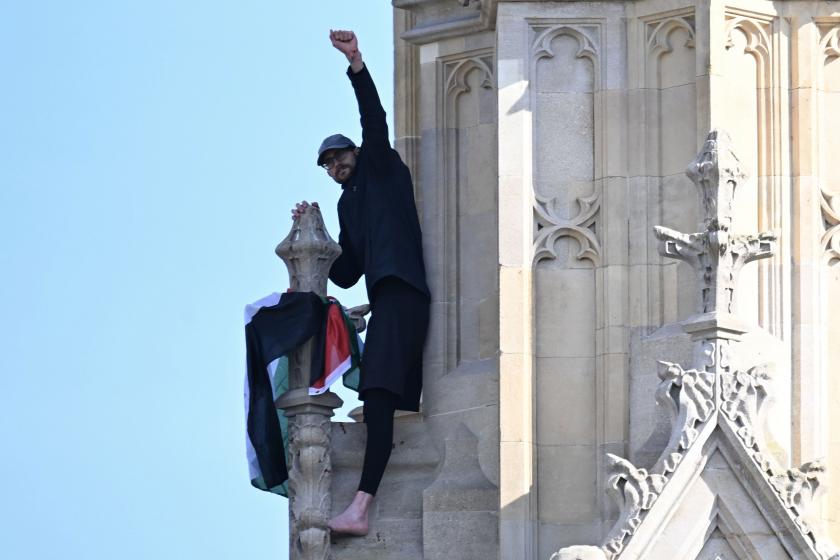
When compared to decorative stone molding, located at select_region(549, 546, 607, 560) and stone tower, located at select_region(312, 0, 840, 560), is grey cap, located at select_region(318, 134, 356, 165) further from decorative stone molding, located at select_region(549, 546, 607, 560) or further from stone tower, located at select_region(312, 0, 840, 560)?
decorative stone molding, located at select_region(549, 546, 607, 560)

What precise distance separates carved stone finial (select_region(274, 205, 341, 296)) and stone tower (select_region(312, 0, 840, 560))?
3.49ft

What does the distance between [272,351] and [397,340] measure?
0.93m

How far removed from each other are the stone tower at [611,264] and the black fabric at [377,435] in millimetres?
180

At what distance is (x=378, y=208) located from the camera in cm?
3019

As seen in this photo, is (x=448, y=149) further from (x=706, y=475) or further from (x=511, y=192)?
(x=706, y=475)

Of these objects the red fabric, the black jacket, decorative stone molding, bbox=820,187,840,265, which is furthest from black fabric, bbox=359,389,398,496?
decorative stone molding, bbox=820,187,840,265

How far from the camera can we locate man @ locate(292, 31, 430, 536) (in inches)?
1168

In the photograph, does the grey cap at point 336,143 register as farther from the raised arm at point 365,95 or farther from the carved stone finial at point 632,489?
the carved stone finial at point 632,489

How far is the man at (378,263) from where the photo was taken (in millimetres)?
29672

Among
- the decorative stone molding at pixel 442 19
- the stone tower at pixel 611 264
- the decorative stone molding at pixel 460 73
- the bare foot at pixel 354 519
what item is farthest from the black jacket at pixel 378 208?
the bare foot at pixel 354 519

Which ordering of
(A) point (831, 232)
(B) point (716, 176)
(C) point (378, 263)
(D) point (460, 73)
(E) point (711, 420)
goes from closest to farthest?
(E) point (711, 420)
(B) point (716, 176)
(A) point (831, 232)
(C) point (378, 263)
(D) point (460, 73)

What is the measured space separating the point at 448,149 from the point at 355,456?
2446 millimetres

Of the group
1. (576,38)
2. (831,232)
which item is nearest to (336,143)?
(576,38)

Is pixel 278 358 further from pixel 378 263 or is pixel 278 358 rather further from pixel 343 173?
pixel 343 173
